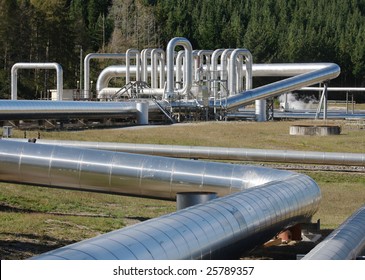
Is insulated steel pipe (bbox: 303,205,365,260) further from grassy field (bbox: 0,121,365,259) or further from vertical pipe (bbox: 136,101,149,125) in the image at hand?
vertical pipe (bbox: 136,101,149,125)

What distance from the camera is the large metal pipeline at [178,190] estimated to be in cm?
935

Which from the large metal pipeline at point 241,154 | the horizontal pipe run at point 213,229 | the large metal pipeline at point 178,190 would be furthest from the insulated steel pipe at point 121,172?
the large metal pipeline at point 241,154

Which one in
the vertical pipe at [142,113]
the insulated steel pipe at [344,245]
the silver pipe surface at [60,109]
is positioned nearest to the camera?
the insulated steel pipe at [344,245]

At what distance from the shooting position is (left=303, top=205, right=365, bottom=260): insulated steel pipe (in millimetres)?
9759

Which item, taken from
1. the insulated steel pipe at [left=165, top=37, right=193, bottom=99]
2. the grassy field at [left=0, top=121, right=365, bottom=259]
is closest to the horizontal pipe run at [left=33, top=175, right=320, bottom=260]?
the grassy field at [left=0, top=121, right=365, bottom=259]

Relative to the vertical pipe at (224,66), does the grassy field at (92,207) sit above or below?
below

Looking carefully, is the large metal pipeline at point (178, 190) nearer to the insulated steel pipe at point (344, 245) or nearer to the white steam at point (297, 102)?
the insulated steel pipe at point (344, 245)

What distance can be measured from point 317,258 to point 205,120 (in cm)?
3860

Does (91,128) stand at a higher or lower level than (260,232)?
lower

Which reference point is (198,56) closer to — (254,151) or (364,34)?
(254,151)

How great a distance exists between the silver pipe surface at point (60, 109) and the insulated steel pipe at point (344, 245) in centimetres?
2811

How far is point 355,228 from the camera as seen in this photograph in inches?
462

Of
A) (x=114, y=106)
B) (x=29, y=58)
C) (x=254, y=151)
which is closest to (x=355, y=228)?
(x=254, y=151)

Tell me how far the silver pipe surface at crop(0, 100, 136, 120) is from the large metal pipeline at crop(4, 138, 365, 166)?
1193cm
